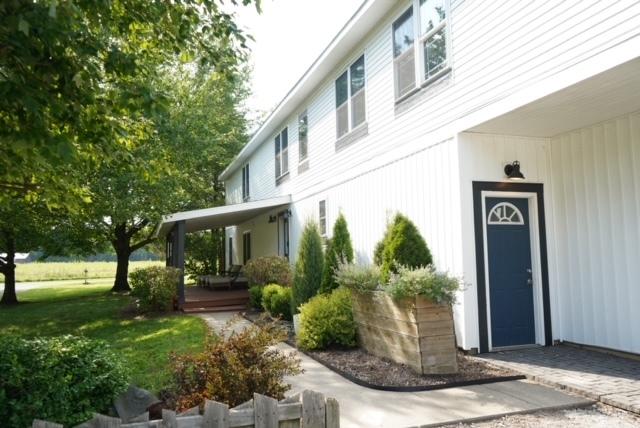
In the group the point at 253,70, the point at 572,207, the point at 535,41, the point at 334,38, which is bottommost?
the point at 572,207

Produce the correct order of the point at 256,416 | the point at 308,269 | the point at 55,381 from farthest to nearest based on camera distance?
1. the point at 308,269
2. the point at 55,381
3. the point at 256,416

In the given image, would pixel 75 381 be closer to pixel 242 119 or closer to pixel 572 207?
pixel 572 207

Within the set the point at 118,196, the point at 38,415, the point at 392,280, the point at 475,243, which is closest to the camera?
the point at 38,415

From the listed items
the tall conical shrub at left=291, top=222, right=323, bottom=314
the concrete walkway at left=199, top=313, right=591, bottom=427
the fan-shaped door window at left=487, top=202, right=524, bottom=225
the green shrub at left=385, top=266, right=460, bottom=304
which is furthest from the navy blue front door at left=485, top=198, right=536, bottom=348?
the tall conical shrub at left=291, top=222, right=323, bottom=314

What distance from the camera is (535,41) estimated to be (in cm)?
620

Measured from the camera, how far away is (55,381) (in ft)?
12.8

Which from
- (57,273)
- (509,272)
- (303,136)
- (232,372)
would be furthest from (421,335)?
(57,273)

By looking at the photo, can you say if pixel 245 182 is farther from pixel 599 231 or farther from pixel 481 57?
pixel 599 231

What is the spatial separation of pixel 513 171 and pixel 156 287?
10.0 metres

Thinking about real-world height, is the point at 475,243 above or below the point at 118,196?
below

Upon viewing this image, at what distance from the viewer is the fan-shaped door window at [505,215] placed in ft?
25.1

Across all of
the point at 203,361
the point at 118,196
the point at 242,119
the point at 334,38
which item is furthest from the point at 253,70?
the point at 203,361

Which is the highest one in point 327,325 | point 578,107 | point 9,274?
point 578,107

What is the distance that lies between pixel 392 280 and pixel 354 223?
4773mm
